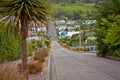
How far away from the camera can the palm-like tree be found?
12.8m

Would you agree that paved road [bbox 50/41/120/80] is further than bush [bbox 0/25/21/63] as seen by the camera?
No

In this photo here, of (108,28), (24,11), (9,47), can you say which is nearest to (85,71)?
(9,47)

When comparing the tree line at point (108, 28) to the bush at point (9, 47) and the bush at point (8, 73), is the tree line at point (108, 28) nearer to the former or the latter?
the bush at point (9, 47)

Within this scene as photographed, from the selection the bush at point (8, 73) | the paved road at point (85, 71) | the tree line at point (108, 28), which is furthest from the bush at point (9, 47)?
the bush at point (8, 73)

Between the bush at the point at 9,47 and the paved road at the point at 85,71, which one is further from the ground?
the bush at the point at 9,47

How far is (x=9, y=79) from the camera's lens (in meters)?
11.0

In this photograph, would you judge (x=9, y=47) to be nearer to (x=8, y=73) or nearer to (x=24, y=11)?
(x=24, y=11)

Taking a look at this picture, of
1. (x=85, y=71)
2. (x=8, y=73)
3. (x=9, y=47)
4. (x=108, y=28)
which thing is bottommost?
(x=85, y=71)

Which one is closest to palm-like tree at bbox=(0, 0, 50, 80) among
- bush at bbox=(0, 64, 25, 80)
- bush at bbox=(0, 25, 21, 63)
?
bush at bbox=(0, 64, 25, 80)

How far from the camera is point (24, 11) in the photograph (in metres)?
13.0

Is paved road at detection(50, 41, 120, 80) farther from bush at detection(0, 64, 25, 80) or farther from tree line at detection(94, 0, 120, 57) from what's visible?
bush at detection(0, 64, 25, 80)

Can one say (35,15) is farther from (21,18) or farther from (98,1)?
(98,1)

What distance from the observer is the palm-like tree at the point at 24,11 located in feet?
41.9

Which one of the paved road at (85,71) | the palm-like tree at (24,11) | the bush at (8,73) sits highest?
the palm-like tree at (24,11)
